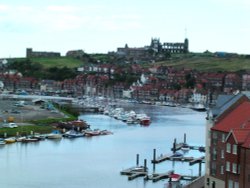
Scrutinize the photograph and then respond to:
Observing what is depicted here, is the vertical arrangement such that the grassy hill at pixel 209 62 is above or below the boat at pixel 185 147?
above

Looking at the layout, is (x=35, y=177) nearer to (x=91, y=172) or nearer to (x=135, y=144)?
(x=91, y=172)

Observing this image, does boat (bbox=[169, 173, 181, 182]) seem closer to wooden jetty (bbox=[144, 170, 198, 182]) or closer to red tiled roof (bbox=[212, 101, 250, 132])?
wooden jetty (bbox=[144, 170, 198, 182])

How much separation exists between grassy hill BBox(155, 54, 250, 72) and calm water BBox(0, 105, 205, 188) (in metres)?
74.9

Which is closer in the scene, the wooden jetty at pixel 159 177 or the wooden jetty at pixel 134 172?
the wooden jetty at pixel 159 177

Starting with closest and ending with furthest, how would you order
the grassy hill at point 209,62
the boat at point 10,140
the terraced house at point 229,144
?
1. the terraced house at point 229,144
2. the boat at point 10,140
3. the grassy hill at point 209,62

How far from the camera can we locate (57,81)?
11844cm

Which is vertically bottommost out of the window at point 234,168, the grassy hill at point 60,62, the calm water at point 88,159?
the calm water at point 88,159

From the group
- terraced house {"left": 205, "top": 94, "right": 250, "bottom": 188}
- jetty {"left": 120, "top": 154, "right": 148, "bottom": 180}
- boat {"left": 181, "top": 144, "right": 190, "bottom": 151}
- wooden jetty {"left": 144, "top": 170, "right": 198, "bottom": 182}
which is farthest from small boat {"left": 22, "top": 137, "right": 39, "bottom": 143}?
terraced house {"left": 205, "top": 94, "right": 250, "bottom": 188}

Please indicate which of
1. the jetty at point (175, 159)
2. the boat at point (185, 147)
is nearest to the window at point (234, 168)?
the jetty at point (175, 159)

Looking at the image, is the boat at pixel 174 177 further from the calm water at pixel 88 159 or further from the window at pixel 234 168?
the window at pixel 234 168

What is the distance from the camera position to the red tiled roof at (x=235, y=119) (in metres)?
19.5

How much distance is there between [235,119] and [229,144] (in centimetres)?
171

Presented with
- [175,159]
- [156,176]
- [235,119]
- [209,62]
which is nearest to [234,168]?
[235,119]

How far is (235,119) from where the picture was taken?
794 inches
